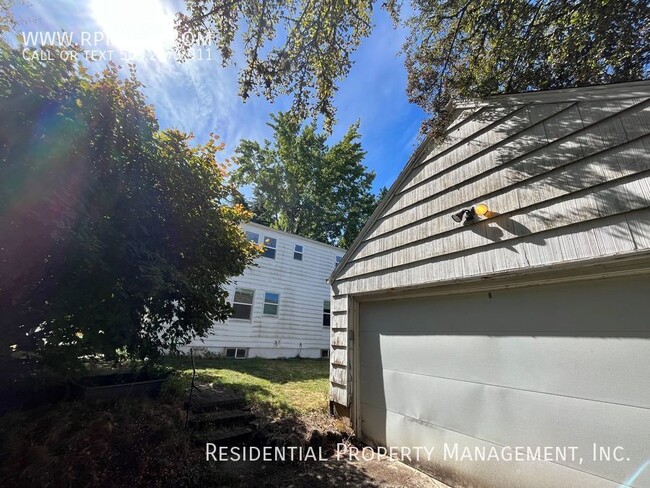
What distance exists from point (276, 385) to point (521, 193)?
589 centimetres

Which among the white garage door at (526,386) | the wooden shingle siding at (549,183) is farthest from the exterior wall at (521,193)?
the white garage door at (526,386)

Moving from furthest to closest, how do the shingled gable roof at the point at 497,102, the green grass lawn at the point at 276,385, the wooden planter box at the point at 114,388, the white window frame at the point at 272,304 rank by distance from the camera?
the white window frame at the point at 272,304, the green grass lawn at the point at 276,385, the wooden planter box at the point at 114,388, the shingled gable roof at the point at 497,102

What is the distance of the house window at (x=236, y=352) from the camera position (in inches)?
412

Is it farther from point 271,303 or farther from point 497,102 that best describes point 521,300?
point 271,303

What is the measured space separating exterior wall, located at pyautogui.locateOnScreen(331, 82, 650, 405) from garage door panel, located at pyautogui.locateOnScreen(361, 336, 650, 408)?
661 millimetres

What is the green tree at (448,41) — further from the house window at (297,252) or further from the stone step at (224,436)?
the house window at (297,252)

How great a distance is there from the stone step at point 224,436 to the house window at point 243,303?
7250 millimetres

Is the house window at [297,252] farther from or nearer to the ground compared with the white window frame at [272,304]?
farther from the ground

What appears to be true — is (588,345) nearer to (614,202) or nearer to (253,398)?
(614,202)

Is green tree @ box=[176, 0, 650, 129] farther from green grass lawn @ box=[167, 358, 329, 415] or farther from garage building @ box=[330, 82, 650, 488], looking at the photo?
green grass lawn @ box=[167, 358, 329, 415]

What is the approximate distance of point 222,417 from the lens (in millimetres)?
3957

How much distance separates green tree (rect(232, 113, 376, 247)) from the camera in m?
20.7

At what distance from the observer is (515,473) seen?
2.55 m

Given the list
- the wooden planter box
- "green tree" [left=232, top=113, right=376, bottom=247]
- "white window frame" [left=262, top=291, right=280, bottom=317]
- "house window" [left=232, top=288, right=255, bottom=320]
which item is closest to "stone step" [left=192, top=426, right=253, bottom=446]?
the wooden planter box
